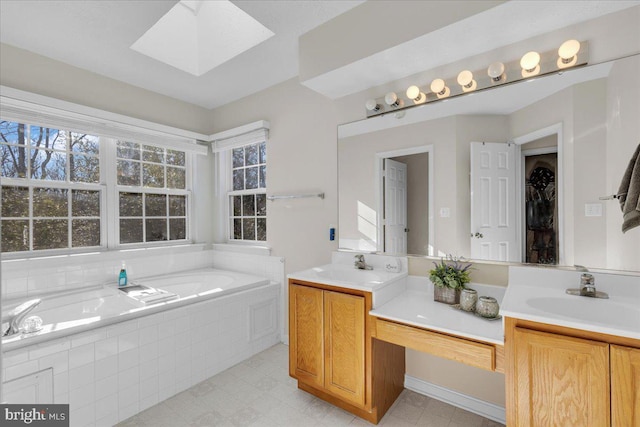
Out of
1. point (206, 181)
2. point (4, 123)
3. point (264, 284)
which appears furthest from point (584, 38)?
point (4, 123)

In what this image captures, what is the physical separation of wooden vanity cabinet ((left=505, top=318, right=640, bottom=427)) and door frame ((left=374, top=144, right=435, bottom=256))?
82cm

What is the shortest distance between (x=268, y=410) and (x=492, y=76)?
97.8 inches

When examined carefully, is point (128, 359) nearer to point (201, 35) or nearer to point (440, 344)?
point (440, 344)

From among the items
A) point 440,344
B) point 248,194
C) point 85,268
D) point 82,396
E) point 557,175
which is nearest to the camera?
point 440,344

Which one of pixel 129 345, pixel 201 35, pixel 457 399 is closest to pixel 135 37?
pixel 201 35

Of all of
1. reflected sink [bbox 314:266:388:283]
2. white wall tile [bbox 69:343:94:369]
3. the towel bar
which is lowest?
white wall tile [bbox 69:343:94:369]

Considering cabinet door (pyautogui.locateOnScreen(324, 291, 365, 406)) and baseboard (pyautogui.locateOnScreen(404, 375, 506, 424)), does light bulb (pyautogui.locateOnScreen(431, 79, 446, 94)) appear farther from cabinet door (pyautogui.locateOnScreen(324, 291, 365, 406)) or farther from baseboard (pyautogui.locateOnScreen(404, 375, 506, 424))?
baseboard (pyautogui.locateOnScreen(404, 375, 506, 424))

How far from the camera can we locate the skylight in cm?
248

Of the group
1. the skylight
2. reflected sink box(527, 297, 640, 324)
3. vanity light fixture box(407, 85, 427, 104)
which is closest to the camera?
reflected sink box(527, 297, 640, 324)

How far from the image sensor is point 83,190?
296cm

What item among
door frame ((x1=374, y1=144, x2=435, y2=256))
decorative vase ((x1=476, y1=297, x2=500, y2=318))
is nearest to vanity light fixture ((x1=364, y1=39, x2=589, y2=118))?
door frame ((x1=374, y1=144, x2=435, y2=256))

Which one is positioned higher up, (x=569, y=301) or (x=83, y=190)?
(x=83, y=190)

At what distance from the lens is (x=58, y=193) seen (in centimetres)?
283

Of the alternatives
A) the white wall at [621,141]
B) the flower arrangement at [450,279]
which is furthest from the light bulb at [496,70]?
the flower arrangement at [450,279]
